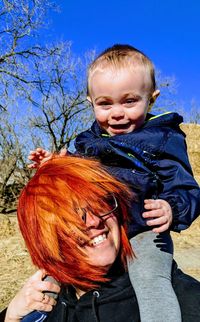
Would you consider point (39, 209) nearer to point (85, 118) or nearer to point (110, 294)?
point (110, 294)

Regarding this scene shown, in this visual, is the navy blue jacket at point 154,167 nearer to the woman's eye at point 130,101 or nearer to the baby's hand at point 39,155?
the woman's eye at point 130,101

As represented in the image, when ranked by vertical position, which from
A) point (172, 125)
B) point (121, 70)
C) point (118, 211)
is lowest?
→ point (118, 211)

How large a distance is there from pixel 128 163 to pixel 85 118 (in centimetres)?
1243

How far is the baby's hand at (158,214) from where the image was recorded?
1.57 meters

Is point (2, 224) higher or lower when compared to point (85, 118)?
lower

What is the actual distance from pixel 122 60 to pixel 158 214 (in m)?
0.69

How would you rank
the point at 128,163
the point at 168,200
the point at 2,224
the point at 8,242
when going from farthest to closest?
the point at 2,224
the point at 8,242
the point at 128,163
the point at 168,200

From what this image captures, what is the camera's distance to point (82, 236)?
4.70ft

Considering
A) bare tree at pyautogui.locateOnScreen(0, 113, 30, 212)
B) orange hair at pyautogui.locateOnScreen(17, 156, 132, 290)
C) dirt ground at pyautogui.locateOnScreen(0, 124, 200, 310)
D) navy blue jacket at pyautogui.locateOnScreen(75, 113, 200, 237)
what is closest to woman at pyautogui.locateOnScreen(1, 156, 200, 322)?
orange hair at pyautogui.locateOnScreen(17, 156, 132, 290)

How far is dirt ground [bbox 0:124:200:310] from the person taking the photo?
5740 millimetres

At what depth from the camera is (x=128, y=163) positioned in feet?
5.83

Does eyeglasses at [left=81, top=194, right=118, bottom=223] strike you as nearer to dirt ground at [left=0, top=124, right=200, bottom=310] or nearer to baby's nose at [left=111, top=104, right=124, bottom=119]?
baby's nose at [left=111, top=104, right=124, bottom=119]

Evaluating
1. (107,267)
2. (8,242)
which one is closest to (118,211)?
(107,267)

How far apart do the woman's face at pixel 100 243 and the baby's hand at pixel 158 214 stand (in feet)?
0.55
